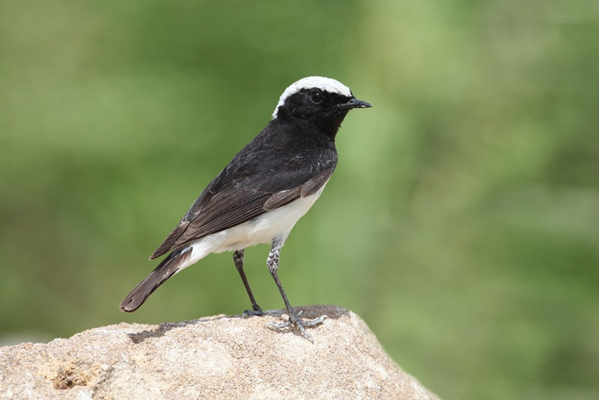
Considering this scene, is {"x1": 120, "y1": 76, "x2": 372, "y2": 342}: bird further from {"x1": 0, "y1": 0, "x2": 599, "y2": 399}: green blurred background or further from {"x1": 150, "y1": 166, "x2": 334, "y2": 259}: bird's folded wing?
{"x1": 0, "y1": 0, "x2": 599, "y2": 399}: green blurred background

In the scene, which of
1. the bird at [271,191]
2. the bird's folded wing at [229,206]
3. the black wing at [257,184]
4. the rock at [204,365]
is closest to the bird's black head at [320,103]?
the bird at [271,191]

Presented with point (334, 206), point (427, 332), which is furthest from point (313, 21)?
point (427, 332)

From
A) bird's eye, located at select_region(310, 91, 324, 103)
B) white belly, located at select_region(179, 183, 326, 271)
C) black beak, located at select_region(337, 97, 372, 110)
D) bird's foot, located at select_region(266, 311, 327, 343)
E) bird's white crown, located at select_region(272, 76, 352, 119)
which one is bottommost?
bird's foot, located at select_region(266, 311, 327, 343)

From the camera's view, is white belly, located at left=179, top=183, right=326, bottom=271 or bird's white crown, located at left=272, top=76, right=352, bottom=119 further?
bird's white crown, located at left=272, top=76, right=352, bottom=119

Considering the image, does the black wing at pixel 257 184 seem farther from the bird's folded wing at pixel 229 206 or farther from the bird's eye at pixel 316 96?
the bird's eye at pixel 316 96

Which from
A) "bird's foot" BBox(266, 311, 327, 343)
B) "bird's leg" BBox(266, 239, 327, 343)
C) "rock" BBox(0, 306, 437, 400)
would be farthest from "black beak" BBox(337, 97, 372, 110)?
"rock" BBox(0, 306, 437, 400)

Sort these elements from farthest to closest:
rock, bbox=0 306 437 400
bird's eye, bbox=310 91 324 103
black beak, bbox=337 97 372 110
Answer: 1. bird's eye, bbox=310 91 324 103
2. black beak, bbox=337 97 372 110
3. rock, bbox=0 306 437 400
